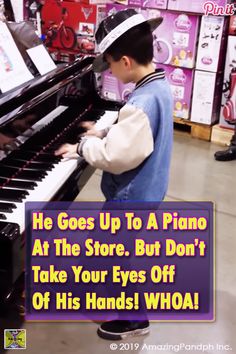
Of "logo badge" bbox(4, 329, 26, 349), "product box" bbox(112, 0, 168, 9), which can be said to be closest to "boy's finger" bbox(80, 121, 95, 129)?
"logo badge" bbox(4, 329, 26, 349)

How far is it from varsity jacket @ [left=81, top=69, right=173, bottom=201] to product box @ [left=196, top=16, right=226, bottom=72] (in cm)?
273

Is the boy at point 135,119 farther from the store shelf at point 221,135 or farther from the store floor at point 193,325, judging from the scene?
the store shelf at point 221,135

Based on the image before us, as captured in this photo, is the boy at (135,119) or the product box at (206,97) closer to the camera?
the boy at (135,119)

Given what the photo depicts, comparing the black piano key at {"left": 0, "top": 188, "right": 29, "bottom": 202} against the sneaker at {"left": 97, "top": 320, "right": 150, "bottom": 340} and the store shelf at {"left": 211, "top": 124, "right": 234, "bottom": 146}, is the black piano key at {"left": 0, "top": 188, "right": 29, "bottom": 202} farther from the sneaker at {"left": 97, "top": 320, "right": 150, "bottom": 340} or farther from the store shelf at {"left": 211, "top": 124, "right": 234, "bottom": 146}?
the store shelf at {"left": 211, "top": 124, "right": 234, "bottom": 146}

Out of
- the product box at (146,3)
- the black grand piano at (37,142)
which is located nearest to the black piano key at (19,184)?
the black grand piano at (37,142)

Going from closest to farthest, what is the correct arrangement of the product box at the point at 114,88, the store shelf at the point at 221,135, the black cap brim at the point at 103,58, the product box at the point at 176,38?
1. the black cap brim at the point at 103,58
2. the product box at the point at 176,38
3. the store shelf at the point at 221,135
4. the product box at the point at 114,88

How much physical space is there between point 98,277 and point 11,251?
39.7 inches

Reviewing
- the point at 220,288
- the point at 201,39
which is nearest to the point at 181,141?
the point at 201,39

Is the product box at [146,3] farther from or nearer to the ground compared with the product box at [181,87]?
farther from the ground

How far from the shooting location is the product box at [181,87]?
14.9ft

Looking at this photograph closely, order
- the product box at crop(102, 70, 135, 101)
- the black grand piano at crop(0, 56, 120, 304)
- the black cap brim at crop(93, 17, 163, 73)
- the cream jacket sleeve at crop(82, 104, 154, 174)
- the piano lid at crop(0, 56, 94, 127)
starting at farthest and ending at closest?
1. the product box at crop(102, 70, 135, 101)
2. the piano lid at crop(0, 56, 94, 127)
3. the black cap brim at crop(93, 17, 163, 73)
4. the cream jacket sleeve at crop(82, 104, 154, 174)
5. the black grand piano at crop(0, 56, 120, 304)

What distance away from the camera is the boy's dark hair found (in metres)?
1.62

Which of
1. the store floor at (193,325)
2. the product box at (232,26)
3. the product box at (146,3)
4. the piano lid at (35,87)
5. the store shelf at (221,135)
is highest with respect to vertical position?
the product box at (146,3)

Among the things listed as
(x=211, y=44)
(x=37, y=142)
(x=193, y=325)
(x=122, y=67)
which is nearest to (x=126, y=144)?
(x=122, y=67)
